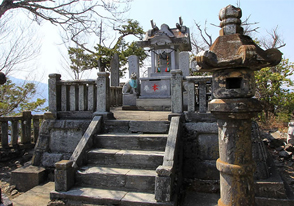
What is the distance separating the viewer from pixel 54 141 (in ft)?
19.6

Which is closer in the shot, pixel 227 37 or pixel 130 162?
pixel 227 37

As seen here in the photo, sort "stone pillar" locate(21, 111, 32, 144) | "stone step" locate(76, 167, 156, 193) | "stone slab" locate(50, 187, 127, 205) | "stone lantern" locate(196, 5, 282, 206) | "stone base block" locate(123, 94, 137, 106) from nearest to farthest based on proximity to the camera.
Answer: "stone lantern" locate(196, 5, 282, 206) < "stone slab" locate(50, 187, 127, 205) < "stone step" locate(76, 167, 156, 193) < "stone pillar" locate(21, 111, 32, 144) < "stone base block" locate(123, 94, 137, 106)

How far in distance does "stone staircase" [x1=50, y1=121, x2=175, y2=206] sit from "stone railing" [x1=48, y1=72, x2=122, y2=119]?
0.95m

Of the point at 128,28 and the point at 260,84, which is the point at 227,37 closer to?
the point at 260,84

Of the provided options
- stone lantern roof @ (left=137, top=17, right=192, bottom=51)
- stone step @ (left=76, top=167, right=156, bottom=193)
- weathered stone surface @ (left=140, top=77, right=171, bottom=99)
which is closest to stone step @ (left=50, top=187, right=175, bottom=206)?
stone step @ (left=76, top=167, right=156, bottom=193)

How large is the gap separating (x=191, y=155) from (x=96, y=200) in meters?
2.35

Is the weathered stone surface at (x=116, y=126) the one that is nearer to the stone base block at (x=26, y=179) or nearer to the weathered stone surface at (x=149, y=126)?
the weathered stone surface at (x=149, y=126)

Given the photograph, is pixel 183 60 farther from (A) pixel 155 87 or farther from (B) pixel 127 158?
(B) pixel 127 158

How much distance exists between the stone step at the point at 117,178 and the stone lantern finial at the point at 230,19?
277 centimetres

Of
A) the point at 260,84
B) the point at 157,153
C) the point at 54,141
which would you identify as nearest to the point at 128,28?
the point at 260,84

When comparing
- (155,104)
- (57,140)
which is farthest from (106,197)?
(155,104)

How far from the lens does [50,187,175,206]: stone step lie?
3.67 meters

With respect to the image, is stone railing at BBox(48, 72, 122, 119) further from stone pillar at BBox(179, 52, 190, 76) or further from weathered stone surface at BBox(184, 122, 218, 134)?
stone pillar at BBox(179, 52, 190, 76)

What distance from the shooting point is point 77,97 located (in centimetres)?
624
